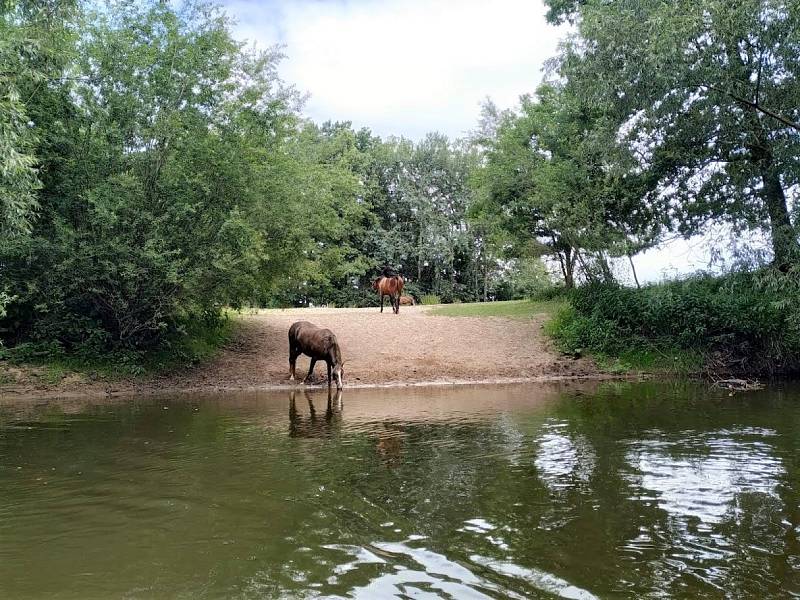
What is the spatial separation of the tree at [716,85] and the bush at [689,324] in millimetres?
2755

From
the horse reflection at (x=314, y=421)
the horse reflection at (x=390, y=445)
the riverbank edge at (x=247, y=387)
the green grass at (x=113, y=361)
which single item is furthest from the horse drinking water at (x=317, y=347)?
the horse reflection at (x=390, y=445)

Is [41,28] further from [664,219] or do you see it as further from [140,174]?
[664,219]

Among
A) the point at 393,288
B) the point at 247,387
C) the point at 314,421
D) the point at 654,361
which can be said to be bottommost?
the point at 314,421

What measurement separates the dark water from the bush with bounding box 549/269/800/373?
26.6ft

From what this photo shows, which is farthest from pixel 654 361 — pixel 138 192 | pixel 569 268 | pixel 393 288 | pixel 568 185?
pixel 138 192

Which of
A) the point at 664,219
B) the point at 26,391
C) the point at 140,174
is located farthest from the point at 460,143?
the point at 26,391

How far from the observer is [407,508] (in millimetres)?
5570

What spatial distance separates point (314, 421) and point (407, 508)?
5507mm

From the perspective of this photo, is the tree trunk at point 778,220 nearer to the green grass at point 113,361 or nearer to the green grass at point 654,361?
the green grass at point 654,361

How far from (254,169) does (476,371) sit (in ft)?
28.0

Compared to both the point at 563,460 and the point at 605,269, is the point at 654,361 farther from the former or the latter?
the point at 563,460

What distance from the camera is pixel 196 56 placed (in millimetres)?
16531

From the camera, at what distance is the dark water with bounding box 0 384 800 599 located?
399cm

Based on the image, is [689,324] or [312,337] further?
[689,324]
